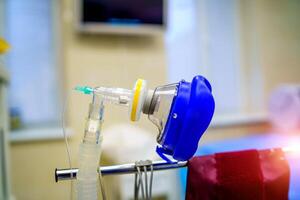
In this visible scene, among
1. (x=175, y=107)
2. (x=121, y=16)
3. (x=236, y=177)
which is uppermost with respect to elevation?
(x=121, y=16)

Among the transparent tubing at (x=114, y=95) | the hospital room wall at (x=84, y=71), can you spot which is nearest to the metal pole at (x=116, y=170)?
the transparent tubing at (x=114, y=95)

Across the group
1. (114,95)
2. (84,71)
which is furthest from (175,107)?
(84,71)

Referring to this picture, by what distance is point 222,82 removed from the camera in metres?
2.21

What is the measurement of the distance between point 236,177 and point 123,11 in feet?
4.55

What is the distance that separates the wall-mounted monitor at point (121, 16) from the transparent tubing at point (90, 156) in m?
1.22

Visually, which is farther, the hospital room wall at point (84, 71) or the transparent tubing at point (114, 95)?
the hospital room wall at point (84, 71)

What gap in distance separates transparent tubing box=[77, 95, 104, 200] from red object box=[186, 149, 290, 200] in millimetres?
213

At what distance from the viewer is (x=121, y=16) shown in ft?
5.39

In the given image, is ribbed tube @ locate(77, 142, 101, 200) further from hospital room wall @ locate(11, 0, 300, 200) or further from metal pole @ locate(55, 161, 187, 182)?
hospital room wall @ locate(11, 0, 300, 200)

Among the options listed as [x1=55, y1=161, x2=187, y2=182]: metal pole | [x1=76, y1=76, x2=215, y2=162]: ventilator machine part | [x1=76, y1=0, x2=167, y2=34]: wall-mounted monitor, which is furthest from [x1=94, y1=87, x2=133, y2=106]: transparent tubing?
[x1=76, y1=0, x2=167, y2=34]: wall-mounted monitor

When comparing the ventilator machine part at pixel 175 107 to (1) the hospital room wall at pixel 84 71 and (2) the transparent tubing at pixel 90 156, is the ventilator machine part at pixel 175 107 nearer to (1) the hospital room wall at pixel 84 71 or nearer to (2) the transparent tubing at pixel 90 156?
(2) the transparent tubing at pixel 90 156

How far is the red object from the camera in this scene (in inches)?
21.1

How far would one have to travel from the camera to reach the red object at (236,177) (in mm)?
537

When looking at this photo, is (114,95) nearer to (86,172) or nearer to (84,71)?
(86,172)
